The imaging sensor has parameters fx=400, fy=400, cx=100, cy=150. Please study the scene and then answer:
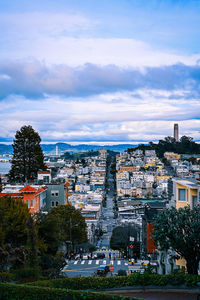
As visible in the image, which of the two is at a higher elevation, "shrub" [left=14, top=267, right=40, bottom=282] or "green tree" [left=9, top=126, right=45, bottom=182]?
"green tree" [left=9, top=126, right=45, bottom=182]

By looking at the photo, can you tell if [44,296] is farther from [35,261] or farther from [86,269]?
[86,269]

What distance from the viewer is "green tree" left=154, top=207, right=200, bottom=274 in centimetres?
1297

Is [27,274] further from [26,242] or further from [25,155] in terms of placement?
[25,155]

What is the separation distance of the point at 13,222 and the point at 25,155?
485 inches

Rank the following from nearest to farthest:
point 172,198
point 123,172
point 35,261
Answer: point 35,261
point 172,198
point 123,172

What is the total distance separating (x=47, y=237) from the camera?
22281 millimetres

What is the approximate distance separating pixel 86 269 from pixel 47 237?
2962 mm

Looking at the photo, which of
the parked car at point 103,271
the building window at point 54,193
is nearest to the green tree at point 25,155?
the building window at point 54,193

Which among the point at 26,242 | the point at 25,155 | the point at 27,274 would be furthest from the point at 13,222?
the point at 25,155

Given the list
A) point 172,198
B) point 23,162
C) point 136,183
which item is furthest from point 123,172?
point 172,198

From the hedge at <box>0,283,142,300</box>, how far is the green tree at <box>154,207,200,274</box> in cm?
507

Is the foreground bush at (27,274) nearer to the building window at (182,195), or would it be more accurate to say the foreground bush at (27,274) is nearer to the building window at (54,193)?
the building window at (182,195)

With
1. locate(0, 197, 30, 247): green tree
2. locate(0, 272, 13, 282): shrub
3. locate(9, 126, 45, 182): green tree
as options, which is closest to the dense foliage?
locate(0, 197, 30, 247): green tree

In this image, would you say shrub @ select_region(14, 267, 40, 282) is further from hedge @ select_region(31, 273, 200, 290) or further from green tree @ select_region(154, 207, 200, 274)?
green tree @ select_region(154, 207, 200, 274)
